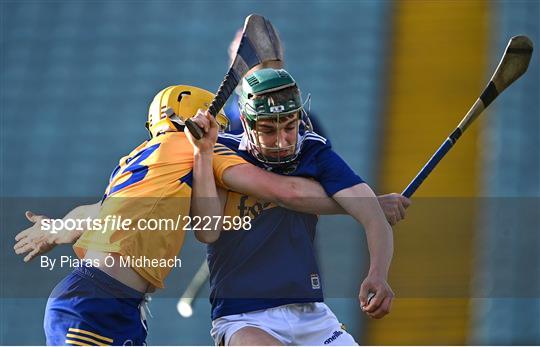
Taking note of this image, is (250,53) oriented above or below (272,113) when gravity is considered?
above

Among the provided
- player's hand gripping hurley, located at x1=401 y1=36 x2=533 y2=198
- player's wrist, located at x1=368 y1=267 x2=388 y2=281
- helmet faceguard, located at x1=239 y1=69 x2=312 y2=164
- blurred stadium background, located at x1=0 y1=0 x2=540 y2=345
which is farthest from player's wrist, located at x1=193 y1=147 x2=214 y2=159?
blurred stadium background, located at x1=0 y1=0 x2=540 y2=345

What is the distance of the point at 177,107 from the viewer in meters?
2.83

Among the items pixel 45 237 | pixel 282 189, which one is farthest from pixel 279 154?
pixel 45 237

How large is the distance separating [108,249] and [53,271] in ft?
6.32

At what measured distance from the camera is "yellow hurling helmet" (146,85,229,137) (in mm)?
2795

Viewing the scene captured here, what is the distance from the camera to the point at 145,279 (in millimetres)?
2607

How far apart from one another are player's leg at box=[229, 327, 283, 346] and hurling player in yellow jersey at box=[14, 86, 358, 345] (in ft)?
0.73

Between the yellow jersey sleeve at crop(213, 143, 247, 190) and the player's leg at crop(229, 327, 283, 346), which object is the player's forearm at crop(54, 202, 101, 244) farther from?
the player's leg at crop(229, 327, 283, 346)

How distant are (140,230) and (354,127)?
124 inches

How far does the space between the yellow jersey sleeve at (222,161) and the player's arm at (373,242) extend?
0.85 ft

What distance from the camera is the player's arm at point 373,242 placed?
253 centimetres

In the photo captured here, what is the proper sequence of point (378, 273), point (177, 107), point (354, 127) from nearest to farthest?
point (378, 273)
point (177, 107)
point (354, 127)

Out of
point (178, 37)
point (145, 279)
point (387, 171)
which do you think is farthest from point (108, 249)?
point (178, 37)

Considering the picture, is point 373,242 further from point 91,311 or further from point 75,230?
point 75,230
